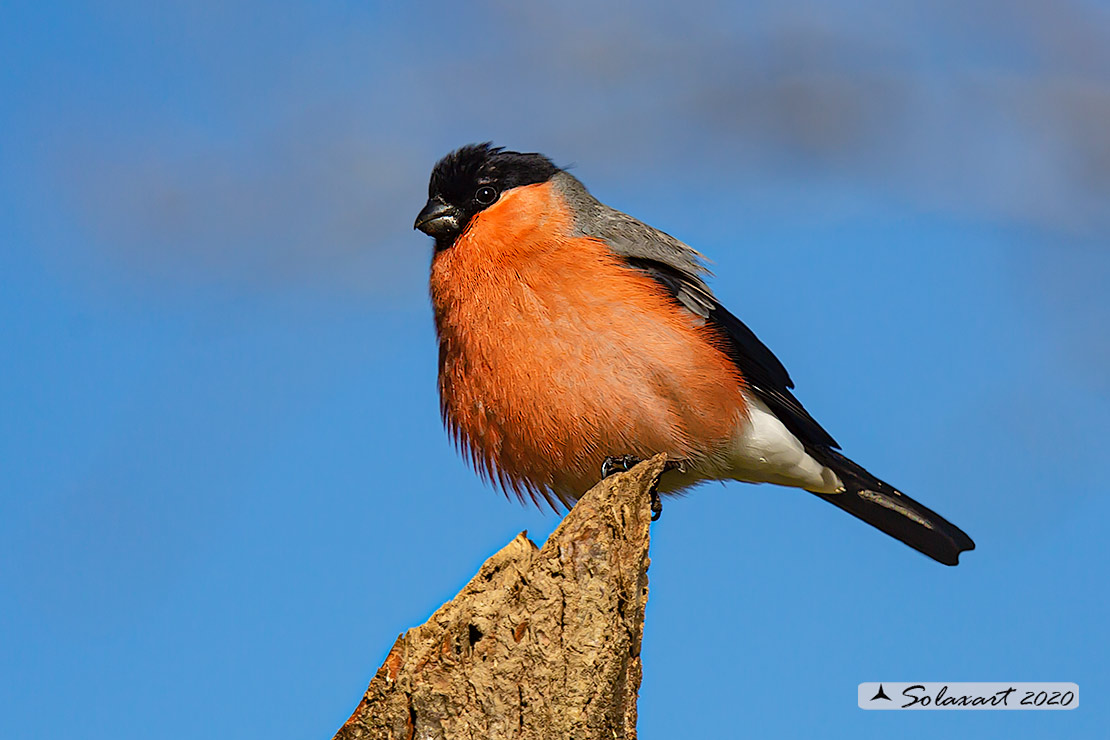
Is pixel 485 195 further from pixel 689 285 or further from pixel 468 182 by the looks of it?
pixel 689 285

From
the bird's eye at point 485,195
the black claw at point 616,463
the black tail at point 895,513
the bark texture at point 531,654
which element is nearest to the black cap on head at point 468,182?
the bird's eye at point 485,195

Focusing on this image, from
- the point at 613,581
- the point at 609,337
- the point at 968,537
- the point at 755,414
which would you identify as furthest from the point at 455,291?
the point at 968,537

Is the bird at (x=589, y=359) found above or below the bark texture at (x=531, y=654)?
above

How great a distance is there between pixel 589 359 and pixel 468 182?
1.23 metres

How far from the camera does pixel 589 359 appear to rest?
4590 millimetres

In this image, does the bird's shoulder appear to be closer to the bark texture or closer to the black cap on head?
the black cap on head

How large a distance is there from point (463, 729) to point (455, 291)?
2.22 m

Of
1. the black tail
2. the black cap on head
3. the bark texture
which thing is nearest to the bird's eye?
the black cap on head

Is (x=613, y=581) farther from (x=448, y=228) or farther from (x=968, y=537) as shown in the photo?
(x=968, y=537)

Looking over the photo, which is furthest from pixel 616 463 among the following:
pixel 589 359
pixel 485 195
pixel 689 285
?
pixel 485 195

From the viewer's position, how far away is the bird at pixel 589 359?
462 cm

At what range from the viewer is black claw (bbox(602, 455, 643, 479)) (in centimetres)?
469

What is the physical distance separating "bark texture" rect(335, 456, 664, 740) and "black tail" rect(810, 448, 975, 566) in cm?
235

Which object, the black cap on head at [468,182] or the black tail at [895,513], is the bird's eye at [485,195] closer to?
the black cap on head at [468,182]
